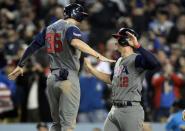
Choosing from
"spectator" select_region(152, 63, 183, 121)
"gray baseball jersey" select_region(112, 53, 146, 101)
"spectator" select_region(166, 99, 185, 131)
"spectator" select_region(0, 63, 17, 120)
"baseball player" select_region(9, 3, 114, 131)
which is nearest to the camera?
"baseball player" select_region(9, 3, 114, 131)

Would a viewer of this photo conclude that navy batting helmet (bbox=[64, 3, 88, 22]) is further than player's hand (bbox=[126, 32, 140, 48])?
Yes

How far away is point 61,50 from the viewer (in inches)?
366

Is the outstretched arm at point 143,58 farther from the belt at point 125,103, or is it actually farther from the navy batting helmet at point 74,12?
the navy batting helmet at point 74,12

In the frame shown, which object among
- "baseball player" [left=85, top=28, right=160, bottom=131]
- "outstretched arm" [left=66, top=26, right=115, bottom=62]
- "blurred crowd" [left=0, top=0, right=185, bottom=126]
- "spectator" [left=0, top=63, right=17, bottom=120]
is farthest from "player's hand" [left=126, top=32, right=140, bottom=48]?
"spectator" [left=0, top=63, right=17, bottom=120]

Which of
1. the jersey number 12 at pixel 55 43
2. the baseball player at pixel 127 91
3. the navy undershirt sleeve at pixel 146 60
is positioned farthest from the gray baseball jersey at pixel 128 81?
the jersey number 12 at pixel 55 43

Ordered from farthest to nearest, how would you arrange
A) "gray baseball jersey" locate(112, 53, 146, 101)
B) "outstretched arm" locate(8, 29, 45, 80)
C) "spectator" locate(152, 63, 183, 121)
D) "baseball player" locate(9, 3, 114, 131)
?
"spectator" locate(152, 63, 183, 121) → "outstretched arm" locate(8, 29, 45, 80) → "gray baseball jersey" locate(112, 53, 146, 101) → "baseball player" locate(9, 3, 114, 131)

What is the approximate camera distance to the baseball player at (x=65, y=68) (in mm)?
9266

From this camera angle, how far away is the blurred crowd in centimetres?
1402

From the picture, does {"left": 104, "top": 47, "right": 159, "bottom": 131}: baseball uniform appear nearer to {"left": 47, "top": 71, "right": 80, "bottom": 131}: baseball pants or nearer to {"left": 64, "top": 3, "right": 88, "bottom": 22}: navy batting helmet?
{"left": 47, "top": 71, "right": 80, "bottom": 131}: baseball pants

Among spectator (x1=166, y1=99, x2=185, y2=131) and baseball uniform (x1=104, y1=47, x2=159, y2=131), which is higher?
baseball uniform (x1=104, y1=47, x2=159, y2=131)

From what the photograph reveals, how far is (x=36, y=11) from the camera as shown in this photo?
56.8ft

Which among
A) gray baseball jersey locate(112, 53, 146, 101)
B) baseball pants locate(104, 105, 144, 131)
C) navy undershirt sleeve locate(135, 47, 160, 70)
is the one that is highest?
navy undershirt sleeve locate(135, 47, 160, 70)

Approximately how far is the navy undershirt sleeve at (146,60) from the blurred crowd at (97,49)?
3.67m

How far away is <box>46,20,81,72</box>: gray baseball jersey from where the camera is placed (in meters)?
9.27
